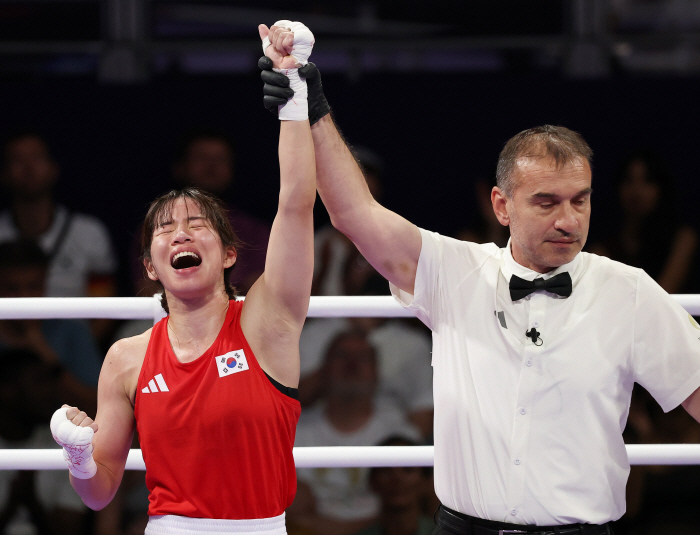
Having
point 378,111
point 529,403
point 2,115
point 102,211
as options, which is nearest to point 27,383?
point 102,211

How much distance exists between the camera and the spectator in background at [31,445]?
3123mm

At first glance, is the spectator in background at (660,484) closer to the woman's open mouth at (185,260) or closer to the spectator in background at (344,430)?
the spectator in background at (344,430)

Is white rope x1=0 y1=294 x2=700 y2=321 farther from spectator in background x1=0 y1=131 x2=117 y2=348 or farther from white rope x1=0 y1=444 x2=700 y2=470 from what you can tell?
spectator in background x1=0 y1=131 x2=117 y2=348

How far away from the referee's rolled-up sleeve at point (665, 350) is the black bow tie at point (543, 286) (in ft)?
0.48

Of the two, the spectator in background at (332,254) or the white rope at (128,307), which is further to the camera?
the spectator in background at (332,254)

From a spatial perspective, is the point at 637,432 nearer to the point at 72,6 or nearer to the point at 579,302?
the point at 579,302

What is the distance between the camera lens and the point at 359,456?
6.09 ft

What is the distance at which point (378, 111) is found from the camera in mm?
3787

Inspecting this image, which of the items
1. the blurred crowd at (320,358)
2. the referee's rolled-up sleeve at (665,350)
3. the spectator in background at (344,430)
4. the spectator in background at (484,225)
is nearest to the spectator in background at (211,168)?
the blurred crowd at (320,358)

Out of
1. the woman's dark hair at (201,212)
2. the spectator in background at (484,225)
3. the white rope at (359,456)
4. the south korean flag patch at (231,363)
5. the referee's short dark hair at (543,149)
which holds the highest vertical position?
the referee's short dark hair at (543,149)

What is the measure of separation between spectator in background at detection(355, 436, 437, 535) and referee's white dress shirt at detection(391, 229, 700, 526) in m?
1.55

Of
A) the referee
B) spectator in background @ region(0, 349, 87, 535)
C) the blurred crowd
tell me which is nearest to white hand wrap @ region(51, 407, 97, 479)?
the referee

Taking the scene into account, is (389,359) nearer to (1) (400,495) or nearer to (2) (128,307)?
(1) (400,495)

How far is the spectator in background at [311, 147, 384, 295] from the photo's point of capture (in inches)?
136
